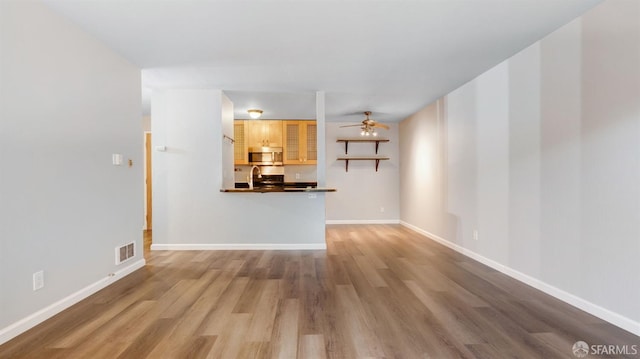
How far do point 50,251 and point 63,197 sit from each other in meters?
0.43

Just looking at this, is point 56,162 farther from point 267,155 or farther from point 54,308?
point 267,155

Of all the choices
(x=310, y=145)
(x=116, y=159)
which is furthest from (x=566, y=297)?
(x=310, y=145)

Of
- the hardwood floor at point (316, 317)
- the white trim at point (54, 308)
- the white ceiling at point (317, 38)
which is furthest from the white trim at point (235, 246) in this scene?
the white ceiling at point (317, 38)

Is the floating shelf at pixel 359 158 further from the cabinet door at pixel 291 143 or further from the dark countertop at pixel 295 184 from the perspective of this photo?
the cabinet door at pixel 291 143

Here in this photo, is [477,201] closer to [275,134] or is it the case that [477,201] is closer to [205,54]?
[205,54]

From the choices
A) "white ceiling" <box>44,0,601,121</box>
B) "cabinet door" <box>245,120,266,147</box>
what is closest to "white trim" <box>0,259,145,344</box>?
"white ceiling" <box>44,0,601,121</box>

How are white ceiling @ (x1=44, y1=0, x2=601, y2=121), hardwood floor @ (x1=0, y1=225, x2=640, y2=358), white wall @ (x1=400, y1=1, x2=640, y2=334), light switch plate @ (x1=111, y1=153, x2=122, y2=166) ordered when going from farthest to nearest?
light switch plate @ (x1=111, y1=153, x2=122, y2=166), white ceiling @ (x1=44, y1=0, x2=601, y2=121), white wall @ (x1=400, y1=1, x2=640, y2=334), hardwood floor @ (x1=0, y1=225, x2=640, y2=358)

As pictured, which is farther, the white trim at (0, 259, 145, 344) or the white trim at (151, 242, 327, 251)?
the white trim at (151, 242, 327, 251)

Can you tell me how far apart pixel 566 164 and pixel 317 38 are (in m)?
2.42

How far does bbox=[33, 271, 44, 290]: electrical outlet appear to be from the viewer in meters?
2.14

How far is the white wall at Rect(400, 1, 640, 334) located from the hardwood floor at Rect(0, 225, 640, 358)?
0.30 m

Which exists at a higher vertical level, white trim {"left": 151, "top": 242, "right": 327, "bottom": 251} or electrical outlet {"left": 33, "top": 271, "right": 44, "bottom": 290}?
electrical outlet {"left": 33, "top": 271, "right": 44, "bottom": 290}

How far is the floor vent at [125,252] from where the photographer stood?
10.2 feet

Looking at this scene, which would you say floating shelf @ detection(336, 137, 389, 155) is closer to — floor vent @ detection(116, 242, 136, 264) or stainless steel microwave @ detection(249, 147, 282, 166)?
stainless steel microwave @ detection(249, 147, 282, 166)
